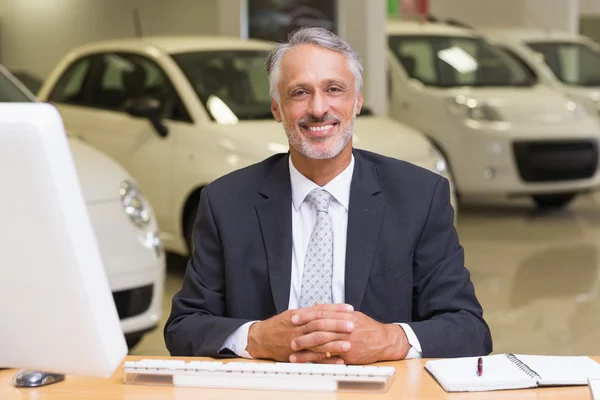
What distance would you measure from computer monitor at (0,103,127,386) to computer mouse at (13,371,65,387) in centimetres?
36

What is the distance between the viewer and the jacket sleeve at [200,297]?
2.40 metres

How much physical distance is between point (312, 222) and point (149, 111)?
389 centimetres

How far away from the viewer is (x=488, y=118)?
880 cm

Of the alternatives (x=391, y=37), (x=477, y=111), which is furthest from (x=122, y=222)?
(x=391, y=37)

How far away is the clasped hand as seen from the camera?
218 centimetres

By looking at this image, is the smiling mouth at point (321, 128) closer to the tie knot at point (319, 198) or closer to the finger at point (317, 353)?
the tie knot at point (319, 198)

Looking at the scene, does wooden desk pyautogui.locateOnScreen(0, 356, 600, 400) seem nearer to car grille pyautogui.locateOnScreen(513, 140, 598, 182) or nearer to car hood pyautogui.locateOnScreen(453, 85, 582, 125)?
car grille pyautogui.locateOnScreen(513, 140, 598, 182)

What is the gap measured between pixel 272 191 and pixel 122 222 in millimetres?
1846

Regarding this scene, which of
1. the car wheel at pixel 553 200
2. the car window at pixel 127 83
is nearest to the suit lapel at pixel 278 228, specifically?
the car window at pixel 127 83

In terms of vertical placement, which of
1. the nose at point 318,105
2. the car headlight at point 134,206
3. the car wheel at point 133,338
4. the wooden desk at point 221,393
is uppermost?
the nose at point 318,105

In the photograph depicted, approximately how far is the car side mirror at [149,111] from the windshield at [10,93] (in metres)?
1.39

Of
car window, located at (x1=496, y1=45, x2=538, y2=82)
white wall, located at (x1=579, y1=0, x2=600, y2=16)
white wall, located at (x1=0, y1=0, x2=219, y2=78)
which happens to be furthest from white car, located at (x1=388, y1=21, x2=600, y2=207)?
white wall, located at (x1=579, y1=0, x2=600, y2=16)

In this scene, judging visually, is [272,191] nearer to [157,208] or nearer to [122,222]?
[122,222]

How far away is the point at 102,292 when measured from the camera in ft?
4.91
